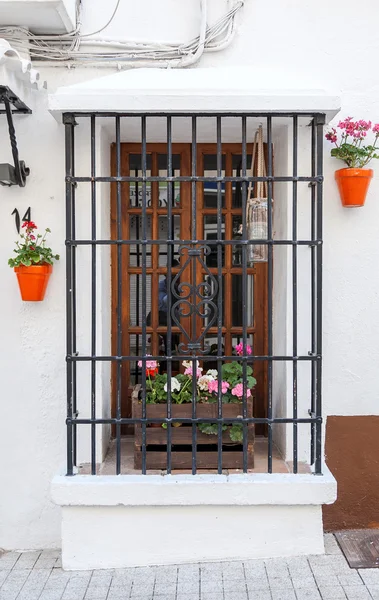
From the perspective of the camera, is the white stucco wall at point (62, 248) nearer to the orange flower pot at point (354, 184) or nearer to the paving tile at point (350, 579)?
the orange flower pot at point (354, 184)

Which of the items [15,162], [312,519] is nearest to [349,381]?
[312,519]

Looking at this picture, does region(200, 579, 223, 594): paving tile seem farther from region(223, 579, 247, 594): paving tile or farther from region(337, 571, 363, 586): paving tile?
region(337, 571, 363, 586): paving tile

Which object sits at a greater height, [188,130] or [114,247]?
[188,130]

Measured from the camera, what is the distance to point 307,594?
329 cm

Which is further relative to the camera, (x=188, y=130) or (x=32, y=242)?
(x=188, y=130)

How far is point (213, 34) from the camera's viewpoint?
3791 millimetres

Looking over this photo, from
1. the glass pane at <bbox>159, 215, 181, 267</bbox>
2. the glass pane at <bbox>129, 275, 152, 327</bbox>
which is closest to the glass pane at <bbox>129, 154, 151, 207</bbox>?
the glass pane at <bbox>159, 215, 181, 267</bbox>

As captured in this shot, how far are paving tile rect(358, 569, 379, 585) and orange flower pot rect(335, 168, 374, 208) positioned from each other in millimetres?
2168

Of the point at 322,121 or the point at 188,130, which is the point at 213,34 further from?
the point at 322,121

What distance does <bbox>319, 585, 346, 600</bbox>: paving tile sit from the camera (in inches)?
129

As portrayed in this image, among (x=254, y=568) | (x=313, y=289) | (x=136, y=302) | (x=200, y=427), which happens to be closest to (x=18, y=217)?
(x=136, y=302)

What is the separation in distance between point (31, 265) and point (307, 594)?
244cm

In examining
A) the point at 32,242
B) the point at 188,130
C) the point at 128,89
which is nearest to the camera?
the point at 128,89

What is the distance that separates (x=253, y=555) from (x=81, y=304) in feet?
6.06
